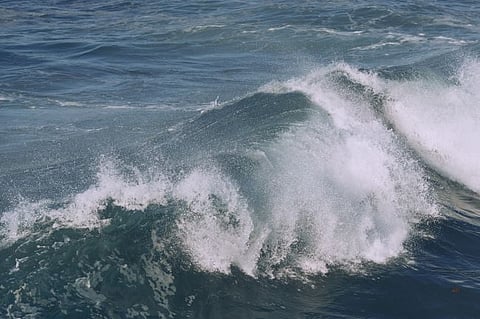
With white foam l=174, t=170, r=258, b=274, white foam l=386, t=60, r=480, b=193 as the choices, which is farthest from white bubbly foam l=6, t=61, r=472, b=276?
white foam l=386, t=60, r=480, b=193

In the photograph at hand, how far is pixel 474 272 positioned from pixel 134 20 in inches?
1345

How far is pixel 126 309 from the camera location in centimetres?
977

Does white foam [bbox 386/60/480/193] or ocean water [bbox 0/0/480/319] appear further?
white foam [bbox 386/60/480/193]

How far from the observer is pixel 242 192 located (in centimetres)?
1256

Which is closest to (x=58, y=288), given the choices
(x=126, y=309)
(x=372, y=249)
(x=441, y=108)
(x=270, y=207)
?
(x=126, y=309)

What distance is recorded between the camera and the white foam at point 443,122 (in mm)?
17062

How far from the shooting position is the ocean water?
10.3 m

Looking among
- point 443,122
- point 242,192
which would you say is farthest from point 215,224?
point 443,122

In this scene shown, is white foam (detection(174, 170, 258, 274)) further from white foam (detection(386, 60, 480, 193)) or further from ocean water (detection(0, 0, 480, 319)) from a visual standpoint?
white foam (detection(386, 60, 480, 193))

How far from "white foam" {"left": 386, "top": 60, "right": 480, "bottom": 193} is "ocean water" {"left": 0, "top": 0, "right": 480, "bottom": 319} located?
0.06 m

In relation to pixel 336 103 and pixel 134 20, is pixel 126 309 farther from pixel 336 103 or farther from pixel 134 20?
pixel 134 20

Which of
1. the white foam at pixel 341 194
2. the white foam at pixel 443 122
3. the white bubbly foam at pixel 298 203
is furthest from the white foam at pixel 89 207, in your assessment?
the white foam at pixel 443 122

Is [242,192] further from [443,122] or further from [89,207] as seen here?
[443,122]

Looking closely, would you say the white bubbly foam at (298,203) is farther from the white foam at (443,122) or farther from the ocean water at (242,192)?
the white foam at (443,122)
